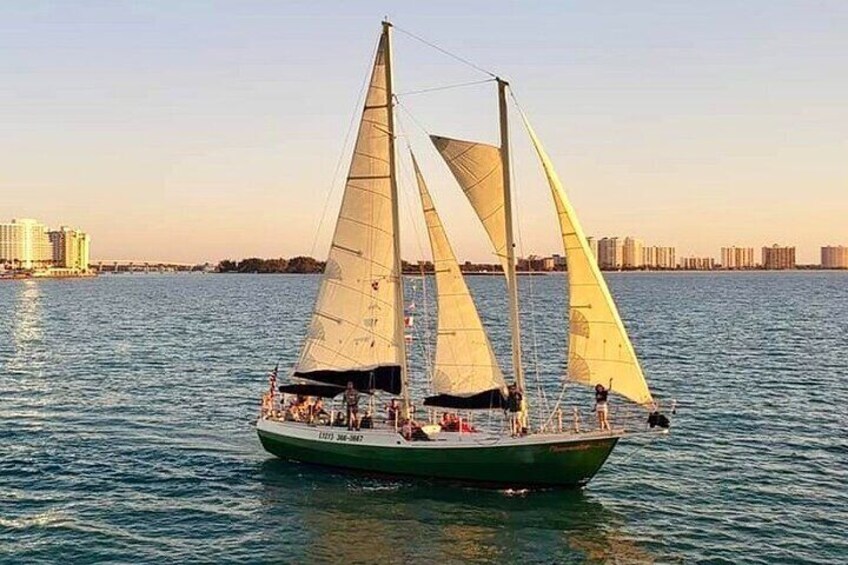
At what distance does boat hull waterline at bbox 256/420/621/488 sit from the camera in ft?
96.0

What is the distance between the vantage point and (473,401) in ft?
104

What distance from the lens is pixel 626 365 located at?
28.2 m

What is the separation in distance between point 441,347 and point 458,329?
0.96 meters

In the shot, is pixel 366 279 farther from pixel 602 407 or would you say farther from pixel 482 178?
pixel 602 407

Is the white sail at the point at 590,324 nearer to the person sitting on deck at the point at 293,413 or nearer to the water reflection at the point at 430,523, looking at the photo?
the water reflection at the point at 430,523

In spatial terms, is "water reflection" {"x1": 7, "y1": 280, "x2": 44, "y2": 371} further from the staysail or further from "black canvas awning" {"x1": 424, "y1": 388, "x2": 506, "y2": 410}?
"black canvas awning" {"x1": 424, "y1": 388, "x2": 506, "y2": 410}

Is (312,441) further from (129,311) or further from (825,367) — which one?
(129,311)

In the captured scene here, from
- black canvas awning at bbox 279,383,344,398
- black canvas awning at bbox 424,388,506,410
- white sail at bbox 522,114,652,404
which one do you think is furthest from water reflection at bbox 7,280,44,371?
white sail at bbox 522,114,652,404

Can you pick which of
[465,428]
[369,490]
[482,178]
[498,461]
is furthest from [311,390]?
[482,178]

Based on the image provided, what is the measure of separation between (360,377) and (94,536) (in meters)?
11.4

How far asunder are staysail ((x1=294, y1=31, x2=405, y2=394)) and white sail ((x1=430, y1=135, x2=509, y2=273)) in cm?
277

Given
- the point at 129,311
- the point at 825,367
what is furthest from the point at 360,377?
the point at 129,311

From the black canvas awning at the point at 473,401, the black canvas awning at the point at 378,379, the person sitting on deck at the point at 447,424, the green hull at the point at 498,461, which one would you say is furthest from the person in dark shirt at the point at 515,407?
the black canvas awning at the point at 378,379

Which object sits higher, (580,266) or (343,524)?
(580,266)
